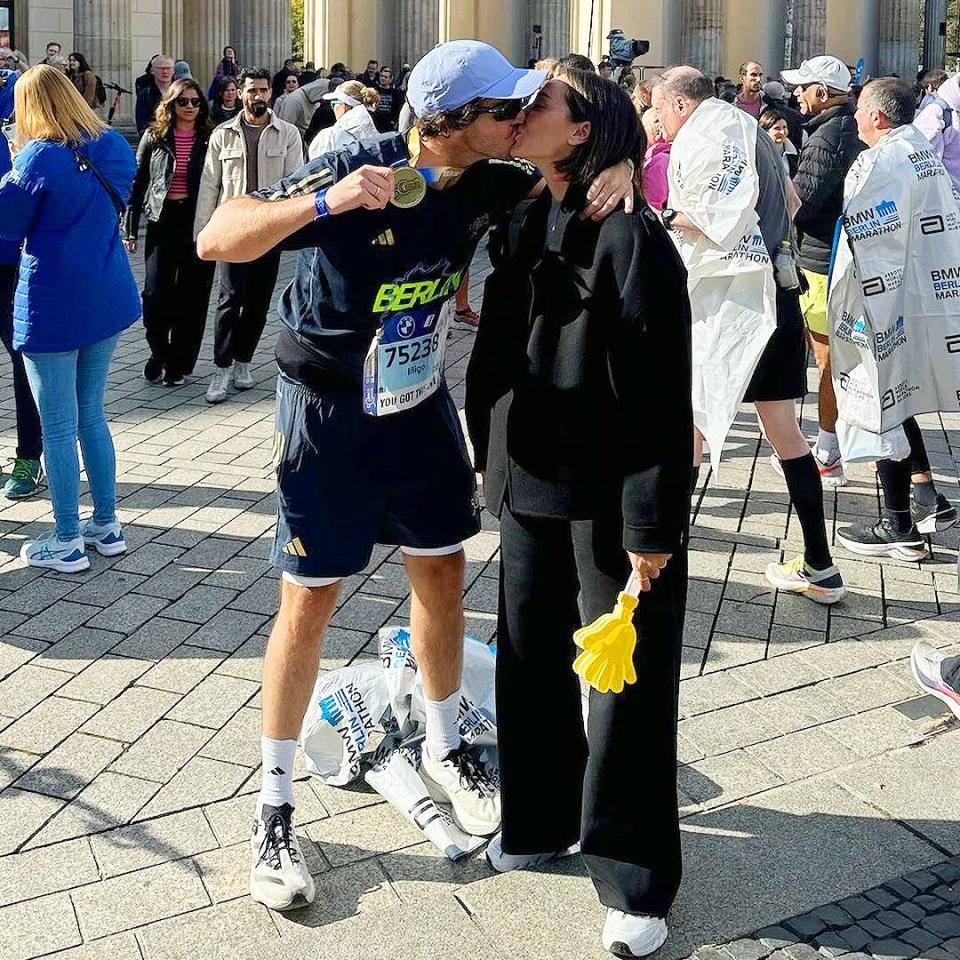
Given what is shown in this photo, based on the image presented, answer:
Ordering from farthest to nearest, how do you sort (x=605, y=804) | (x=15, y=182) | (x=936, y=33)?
(x=936, y=33)
(x=15, y=182)
(x=605, y=804)

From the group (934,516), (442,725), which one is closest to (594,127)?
(442,725)

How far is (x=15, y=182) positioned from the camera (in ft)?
18.0

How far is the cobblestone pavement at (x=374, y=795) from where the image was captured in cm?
336

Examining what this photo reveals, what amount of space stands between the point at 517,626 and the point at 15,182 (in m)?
3.09

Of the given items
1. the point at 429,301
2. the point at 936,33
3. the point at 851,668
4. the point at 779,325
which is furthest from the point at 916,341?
the point at 936,33

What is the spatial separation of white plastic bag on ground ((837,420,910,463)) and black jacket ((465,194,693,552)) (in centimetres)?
288

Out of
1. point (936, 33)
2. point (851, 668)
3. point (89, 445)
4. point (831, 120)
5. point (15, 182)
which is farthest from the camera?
point (936, 33)

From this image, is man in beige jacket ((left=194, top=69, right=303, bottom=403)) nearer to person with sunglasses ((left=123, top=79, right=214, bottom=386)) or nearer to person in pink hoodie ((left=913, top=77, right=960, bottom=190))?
person with sunglasses ((left=123, top=79, right=214, bottom=386))

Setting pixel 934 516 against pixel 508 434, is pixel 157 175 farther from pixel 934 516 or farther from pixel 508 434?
pixel 508 434

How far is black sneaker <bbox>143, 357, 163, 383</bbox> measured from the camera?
29.4ft

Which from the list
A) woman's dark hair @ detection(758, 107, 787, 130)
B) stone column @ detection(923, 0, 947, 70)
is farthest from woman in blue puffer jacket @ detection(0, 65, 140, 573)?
stone column @ detection(923, 0, 947, 70)

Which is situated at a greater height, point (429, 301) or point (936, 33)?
point (936, 33)

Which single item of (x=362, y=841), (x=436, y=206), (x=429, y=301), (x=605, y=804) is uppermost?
(x=436, y=206)

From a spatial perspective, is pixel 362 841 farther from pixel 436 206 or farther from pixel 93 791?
pixel 436 206
